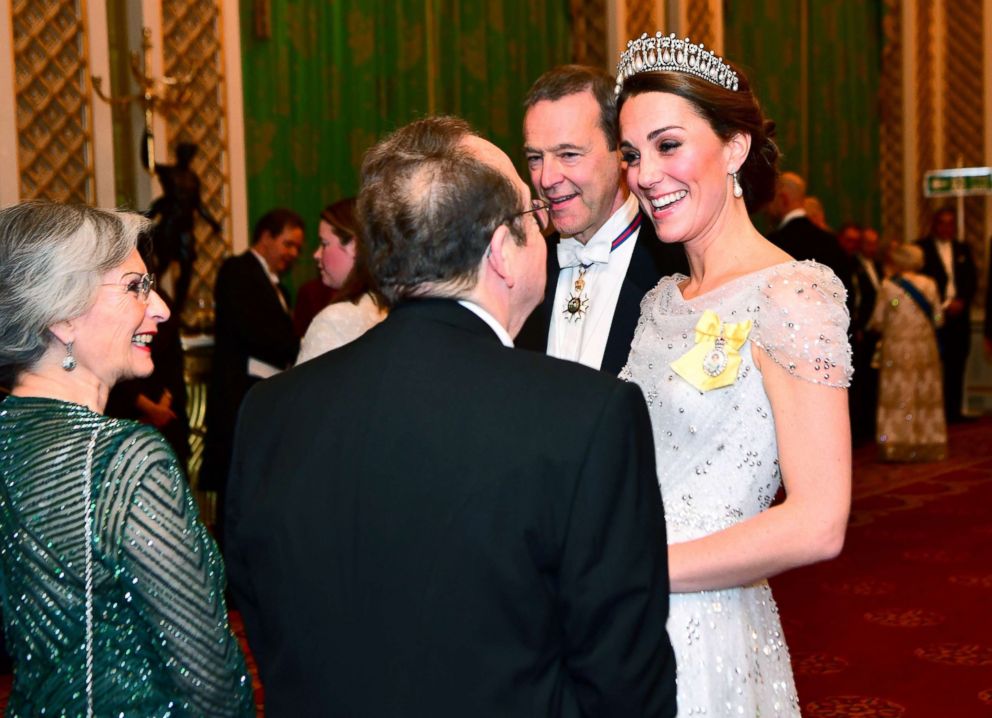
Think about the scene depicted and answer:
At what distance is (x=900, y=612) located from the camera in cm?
457

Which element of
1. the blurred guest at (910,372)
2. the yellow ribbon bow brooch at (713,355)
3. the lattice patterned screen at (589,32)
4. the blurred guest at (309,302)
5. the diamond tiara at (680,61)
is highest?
the lattice patterned screen at (589,32)

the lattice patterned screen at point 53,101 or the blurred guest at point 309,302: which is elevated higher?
the lattice patterned screen at point 53,101

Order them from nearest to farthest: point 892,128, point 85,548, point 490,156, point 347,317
Result: point 490,156 < point 85,548 < point 347,317 < point 892,128

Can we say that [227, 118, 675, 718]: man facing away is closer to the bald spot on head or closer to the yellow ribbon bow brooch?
the bald spot on head

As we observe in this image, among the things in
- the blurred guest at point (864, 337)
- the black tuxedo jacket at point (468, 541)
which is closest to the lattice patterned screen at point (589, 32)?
the blurred guest at point (864, 337)

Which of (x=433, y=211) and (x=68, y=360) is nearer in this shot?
(x=433, y=211)

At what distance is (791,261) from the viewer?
1.79 meters

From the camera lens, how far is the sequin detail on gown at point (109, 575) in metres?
1.59

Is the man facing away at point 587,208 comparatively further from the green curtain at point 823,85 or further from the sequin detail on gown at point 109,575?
the green curtain at point 823,85

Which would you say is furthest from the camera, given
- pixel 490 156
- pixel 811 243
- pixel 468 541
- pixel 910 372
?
pixel 910 372

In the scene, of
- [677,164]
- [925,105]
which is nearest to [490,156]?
[677,164]

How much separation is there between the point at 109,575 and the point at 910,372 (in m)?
7.34

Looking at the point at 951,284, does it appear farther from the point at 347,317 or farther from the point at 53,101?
the point at 347,317

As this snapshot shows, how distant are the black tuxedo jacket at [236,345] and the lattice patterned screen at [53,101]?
0.96 meters
